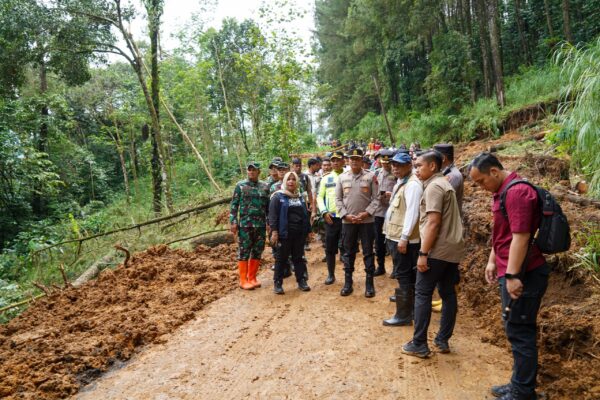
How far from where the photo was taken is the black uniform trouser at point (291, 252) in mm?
6047

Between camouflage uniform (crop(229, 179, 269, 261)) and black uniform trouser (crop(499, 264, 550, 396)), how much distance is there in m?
4.24

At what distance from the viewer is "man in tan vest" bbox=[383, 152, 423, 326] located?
162 inches

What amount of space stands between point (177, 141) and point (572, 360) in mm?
34728

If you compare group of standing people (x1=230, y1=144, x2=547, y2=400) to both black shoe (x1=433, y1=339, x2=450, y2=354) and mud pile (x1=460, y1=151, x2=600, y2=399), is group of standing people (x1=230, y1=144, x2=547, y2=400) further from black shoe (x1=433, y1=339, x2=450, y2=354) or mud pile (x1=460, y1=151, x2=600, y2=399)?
mud pile (x1=460, y1=151, x2=600, y2=399)

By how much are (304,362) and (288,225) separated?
2.58m

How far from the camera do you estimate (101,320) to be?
198 inches

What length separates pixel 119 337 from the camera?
4438mm

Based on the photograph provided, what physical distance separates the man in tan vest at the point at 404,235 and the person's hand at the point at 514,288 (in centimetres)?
149

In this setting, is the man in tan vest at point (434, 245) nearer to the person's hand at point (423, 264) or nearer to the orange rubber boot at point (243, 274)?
the person's hand at point (423, 264)

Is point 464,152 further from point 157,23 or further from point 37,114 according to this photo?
point 37,114

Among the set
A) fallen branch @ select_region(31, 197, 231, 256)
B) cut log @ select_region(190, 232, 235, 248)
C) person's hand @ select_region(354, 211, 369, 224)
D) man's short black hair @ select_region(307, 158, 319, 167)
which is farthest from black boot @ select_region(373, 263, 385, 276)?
fallen branch @ select_region(31, 197, 231, 256)

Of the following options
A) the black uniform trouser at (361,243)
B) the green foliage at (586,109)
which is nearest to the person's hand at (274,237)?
the black uniform trouser at (361,243)

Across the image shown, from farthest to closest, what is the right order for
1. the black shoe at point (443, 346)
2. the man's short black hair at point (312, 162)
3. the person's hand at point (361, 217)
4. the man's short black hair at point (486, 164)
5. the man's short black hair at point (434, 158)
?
the man's short black hair at point (312, 162), the person's hand at point (361, 217), the black shoe at point (443, 346), the man's short black hair at point (434, 158), the man's short black hair at point (486, 164)

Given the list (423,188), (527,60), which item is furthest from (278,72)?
(527,60)
